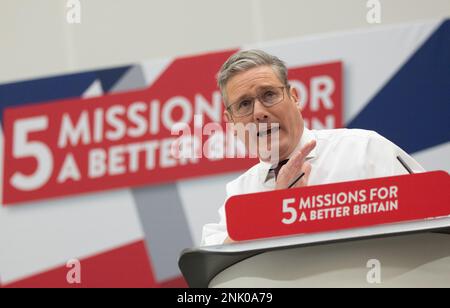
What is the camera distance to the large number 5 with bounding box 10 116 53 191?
104 inches

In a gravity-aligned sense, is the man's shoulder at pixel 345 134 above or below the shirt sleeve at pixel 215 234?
above

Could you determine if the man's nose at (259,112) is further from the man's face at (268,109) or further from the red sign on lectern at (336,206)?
the red sign on lectern at (336,206)

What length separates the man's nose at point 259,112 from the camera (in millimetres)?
1771

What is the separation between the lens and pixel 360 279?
3.99 ft

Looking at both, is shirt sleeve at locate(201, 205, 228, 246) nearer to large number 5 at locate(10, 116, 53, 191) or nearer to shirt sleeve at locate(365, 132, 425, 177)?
shirt sleeve at locate(365, 132, 425, 177)

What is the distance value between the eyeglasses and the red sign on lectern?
0.47 m

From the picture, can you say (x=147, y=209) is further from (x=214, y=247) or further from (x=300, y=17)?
(x=214, y=247)

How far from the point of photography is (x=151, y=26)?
2656mm

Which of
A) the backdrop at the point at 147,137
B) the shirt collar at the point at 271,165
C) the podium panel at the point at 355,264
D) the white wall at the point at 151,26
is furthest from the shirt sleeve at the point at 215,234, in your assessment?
the white wall at the point at 151,26

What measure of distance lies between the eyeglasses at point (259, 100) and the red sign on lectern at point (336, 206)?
472mm

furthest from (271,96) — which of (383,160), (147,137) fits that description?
(147,137)
